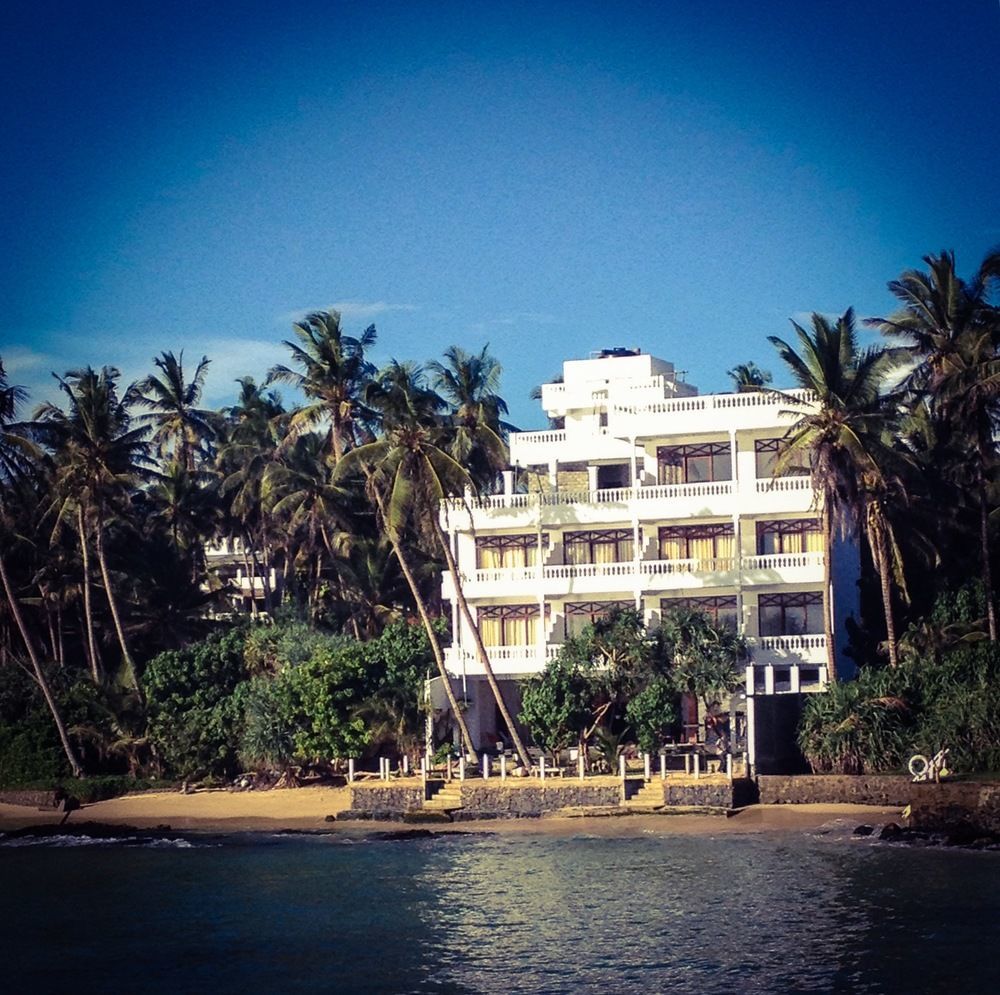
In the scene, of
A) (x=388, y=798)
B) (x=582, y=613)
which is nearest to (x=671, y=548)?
(x=582, y=613)

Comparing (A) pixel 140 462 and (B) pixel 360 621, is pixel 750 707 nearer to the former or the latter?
(B) pixel 360 621

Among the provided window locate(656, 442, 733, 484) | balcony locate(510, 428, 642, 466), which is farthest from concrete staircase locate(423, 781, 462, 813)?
window locate(656, 442, 733, 484)

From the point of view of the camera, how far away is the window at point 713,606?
6084 cm

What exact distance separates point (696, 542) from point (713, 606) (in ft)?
7.77

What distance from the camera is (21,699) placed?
6856 centimetres

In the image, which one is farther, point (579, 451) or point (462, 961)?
point (579, 451)

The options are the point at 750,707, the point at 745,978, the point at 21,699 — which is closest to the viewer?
the point at 745,978

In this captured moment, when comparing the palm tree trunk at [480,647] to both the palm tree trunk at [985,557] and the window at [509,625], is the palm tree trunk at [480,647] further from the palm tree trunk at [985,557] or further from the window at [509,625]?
the palm tree trunk at [985,557]

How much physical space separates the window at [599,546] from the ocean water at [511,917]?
13.3 meters

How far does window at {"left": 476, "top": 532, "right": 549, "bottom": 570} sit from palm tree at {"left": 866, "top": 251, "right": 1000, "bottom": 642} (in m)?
14.3

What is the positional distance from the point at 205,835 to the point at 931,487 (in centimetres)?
2725

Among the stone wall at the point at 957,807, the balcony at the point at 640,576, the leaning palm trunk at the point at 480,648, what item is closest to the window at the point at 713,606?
the balcony at the point at 640,576

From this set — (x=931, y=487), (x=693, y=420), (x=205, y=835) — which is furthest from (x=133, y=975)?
(x=931, y=487)

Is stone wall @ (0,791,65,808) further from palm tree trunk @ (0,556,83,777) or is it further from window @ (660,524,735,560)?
window @ (660,524,735,560)
